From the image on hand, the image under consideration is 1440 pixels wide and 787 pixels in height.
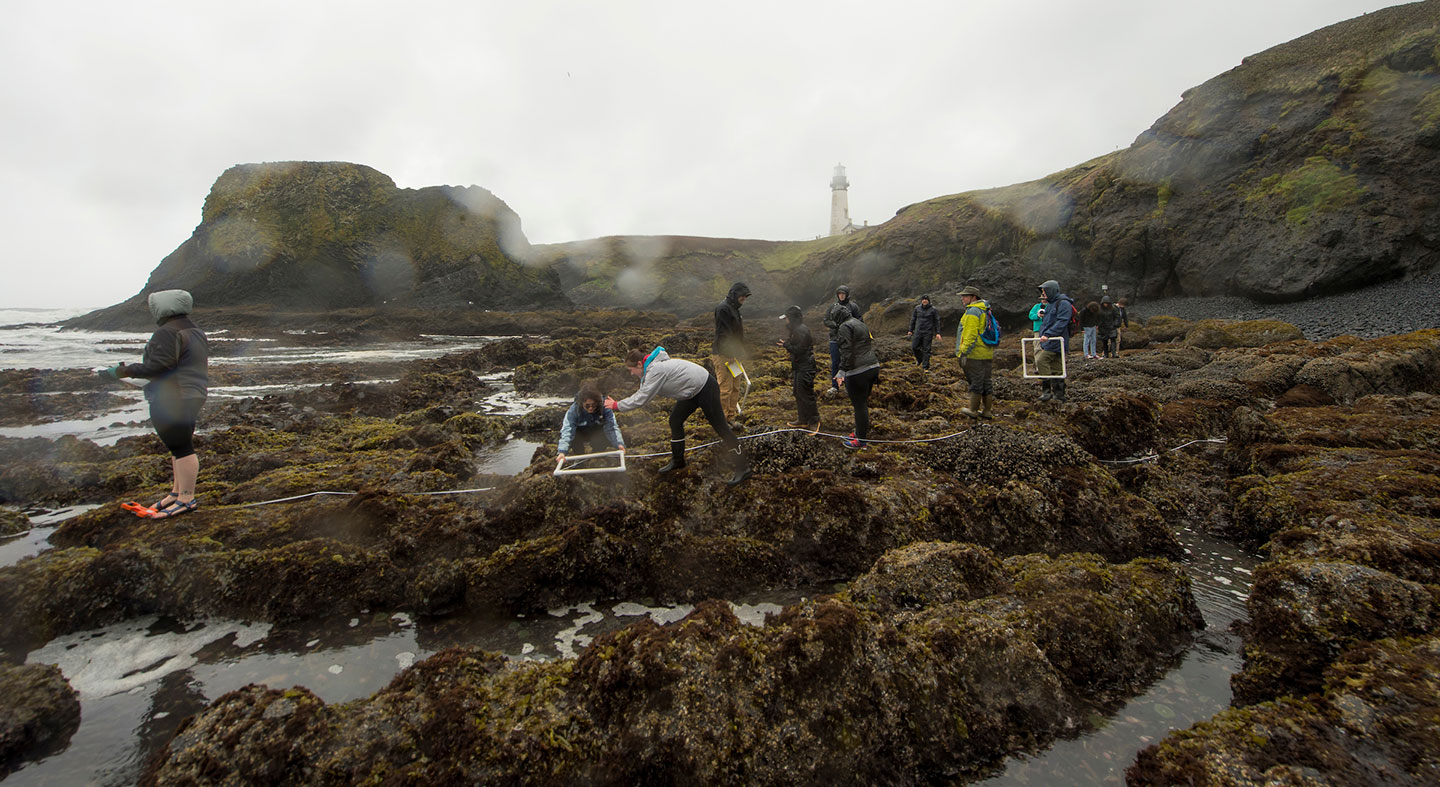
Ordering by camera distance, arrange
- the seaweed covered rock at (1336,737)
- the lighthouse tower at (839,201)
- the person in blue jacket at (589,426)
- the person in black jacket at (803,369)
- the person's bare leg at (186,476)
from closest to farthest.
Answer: the seaweed covered rock at (1336,737), the person's bare leg at (186,476), the person in blue jacket at (589,426), the person in black jacket at (803,369), the lighthouse tower at (839,201)

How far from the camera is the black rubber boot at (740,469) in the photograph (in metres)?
7.12

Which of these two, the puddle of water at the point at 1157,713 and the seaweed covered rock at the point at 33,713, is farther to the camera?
the seaweed covered rock at the point at 33,713

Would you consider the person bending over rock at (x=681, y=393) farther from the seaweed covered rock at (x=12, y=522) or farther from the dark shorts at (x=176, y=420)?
the seaweed covered rock at (x=12, y=522)

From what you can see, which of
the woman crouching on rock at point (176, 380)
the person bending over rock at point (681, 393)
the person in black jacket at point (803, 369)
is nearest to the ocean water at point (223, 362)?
the woman crouching on rock at point (176, 380)

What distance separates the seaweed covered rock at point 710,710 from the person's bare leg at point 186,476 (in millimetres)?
4897

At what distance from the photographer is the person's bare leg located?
6.68 metres

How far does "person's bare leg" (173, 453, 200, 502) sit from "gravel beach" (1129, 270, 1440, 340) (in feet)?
109

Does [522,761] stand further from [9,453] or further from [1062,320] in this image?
[9,453]

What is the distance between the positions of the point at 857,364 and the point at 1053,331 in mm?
5234

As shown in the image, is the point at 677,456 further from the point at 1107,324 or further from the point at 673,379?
the point at 1107,324

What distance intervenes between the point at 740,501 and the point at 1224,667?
181 inches

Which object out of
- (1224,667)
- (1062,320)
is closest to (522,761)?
(1224,667)

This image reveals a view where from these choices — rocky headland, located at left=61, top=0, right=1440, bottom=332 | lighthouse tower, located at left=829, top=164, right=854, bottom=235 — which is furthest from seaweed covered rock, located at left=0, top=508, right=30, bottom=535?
lighthouse tower, located at left=829, top=164, right=854, bottom=235

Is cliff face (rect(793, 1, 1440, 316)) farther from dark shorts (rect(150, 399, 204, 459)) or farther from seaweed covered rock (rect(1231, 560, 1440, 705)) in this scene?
dark shorts (rect(150, 399, 204, 459))
